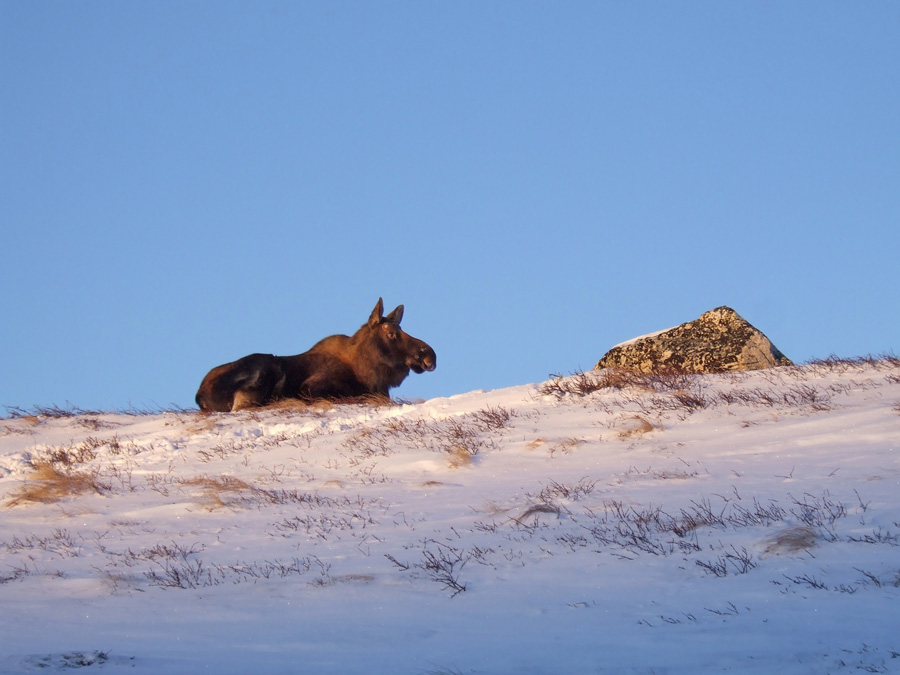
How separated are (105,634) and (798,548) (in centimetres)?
386

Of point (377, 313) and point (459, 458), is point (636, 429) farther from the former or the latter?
point (377, 313)

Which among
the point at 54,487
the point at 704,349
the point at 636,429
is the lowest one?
the point at 54,487

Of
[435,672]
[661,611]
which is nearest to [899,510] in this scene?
[661,611]

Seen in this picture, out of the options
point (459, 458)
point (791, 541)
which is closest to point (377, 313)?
point (459, 458)

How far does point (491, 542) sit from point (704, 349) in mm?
9957

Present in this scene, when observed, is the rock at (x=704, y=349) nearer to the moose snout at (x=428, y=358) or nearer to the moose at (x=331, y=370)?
the moose snout at (x=428, y=358)

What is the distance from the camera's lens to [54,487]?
31.0ft

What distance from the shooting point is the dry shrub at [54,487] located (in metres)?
9.00

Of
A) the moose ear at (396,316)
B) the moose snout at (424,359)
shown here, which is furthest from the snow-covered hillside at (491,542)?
the moose ear at (396,316)

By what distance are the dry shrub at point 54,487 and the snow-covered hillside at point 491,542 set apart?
0.03m

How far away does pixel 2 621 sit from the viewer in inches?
195

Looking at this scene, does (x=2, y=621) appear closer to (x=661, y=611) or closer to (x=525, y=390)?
(x=661, y=611)

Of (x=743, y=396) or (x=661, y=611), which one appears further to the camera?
(x=743, y=396)

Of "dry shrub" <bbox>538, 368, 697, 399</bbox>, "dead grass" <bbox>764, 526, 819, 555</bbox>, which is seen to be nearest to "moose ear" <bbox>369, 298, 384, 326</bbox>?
"dry shrub" <bbox>538, 368, 697, 399</bbox>
